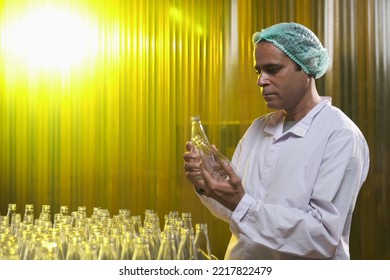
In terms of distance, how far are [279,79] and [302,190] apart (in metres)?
0.35

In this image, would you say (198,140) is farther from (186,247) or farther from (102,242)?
(102,242)

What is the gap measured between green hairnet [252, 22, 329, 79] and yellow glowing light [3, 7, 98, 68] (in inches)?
89.1

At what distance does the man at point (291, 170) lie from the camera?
1590 millimetres

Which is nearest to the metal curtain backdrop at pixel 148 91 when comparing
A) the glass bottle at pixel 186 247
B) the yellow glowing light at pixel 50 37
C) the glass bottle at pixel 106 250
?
the yellow glowing light at pixel 50 37

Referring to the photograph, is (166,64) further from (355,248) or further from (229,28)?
(355,248)

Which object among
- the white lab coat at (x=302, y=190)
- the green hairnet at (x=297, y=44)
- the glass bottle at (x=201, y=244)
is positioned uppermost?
the green hairnet at (x=297, y=44)

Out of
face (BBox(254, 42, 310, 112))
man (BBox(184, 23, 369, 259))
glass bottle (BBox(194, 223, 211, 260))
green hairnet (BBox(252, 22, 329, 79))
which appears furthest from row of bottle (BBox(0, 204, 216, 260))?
green hairnet (BBox(252, 22, 329, 79))

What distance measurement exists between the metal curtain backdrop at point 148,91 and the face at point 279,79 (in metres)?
1.71

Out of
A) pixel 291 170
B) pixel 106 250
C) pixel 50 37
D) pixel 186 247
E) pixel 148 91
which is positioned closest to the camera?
pixel 106 250

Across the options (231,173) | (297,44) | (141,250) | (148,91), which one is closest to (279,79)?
(297,44)

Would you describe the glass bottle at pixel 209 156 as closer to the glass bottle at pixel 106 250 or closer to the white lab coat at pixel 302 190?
the white lab coat at pixel 302 190

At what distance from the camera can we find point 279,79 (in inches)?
70.4

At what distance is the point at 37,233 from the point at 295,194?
0.73m
